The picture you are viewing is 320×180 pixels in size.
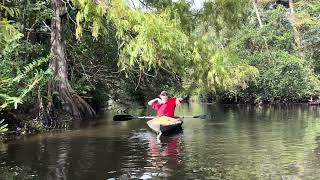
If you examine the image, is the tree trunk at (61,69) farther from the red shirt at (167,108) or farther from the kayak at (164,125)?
the kayak at (164,125)

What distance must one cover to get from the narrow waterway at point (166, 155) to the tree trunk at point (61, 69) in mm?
2451

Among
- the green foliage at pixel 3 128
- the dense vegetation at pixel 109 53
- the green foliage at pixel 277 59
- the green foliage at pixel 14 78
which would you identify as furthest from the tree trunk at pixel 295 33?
the green foliage at pixel 3 128

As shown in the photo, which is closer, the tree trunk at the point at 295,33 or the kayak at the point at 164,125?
the kayak at the point at 164,125

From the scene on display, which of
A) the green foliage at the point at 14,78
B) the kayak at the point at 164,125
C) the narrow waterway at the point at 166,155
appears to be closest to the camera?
the narrow waterway at the point at 166,155

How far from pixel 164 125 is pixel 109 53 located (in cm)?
831

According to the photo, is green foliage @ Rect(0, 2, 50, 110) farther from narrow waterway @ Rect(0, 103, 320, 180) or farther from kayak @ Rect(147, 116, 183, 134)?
kayak @ Rect(147, 116, 183, 134)

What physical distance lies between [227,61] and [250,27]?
25.2m

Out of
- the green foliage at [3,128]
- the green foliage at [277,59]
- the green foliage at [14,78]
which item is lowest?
the green foliage at [3,128]

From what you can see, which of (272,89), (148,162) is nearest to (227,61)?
(148,162)

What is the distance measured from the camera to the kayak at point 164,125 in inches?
655

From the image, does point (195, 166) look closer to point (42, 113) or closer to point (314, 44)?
point (42, 113)

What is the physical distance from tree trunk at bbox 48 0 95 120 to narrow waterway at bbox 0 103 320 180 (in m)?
2.45

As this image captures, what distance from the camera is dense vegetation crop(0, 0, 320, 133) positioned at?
13.5 metres

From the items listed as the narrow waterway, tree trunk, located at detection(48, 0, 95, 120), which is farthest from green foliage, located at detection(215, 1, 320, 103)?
the narrow waterway
